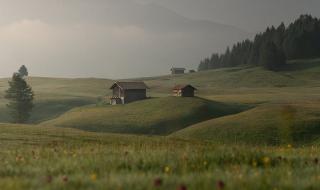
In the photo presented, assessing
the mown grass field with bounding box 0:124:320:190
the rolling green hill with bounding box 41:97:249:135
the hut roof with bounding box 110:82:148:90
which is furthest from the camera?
the hut roof with bounding box 110:82:148:90

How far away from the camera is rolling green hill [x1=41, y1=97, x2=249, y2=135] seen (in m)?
82.8

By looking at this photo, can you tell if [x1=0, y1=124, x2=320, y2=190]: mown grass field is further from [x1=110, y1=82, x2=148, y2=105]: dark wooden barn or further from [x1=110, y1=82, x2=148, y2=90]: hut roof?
[x1=110, y1=82, x2=148, y2=90]: hut roof

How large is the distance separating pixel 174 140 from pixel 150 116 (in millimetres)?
38521

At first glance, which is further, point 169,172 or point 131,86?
point 131,86

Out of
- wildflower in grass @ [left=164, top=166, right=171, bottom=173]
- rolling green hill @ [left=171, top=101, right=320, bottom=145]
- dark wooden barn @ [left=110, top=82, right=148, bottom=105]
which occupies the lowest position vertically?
rolling green hill @ [left=171, top=101, right=320, bottom=145]

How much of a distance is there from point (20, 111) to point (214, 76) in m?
104

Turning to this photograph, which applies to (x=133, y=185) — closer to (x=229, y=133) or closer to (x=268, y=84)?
(x=229, y=133)

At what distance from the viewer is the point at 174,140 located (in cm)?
5069

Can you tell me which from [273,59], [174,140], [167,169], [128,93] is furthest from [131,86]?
[167,169]

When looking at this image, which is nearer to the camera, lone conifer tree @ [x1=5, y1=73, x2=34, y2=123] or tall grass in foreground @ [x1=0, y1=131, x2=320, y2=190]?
tall grass in foreground @ [x1=0, y1=131, x2=320, y2=190]

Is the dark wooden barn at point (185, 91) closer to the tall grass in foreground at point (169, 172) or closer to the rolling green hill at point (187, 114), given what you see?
the rolling green hill at point (187, 114)

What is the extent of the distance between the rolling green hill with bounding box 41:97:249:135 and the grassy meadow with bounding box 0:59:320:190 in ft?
0.68

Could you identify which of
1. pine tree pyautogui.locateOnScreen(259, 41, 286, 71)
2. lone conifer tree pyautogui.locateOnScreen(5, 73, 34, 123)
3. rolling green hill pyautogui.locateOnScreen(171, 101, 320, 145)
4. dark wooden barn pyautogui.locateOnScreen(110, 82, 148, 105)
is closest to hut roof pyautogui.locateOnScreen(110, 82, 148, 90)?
dark wooden barn pyautogui.locateOnScreen(110, 82, 148, 105)

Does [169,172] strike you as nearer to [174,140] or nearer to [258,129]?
[174,140]
